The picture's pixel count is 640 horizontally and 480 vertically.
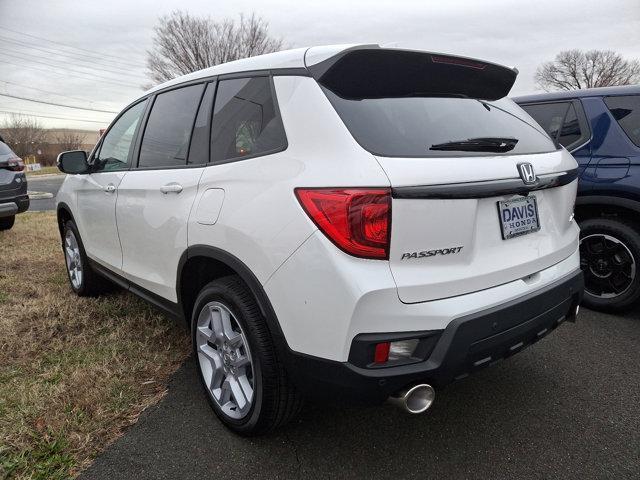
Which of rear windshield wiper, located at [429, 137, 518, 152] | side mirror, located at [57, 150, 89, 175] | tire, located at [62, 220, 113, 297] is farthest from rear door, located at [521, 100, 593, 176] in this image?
tire, located at [62, 220, 113, 297]

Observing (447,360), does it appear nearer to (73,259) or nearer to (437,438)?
(437,438)

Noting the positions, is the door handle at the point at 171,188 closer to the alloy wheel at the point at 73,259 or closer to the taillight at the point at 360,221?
the taillight at the point at 360,221

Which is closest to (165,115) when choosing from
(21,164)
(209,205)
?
(209,205)

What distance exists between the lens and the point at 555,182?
7.09 feet

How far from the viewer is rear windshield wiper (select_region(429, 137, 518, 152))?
6.23ft

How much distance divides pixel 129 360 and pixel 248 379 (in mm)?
1201

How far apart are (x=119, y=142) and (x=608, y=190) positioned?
12.1 ft

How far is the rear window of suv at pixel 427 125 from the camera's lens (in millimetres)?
1793

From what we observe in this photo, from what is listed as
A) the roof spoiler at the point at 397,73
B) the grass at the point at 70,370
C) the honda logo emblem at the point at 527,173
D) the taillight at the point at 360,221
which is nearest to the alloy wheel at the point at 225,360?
the grass at the point at 70,370

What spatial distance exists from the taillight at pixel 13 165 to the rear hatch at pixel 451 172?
6.63 metres

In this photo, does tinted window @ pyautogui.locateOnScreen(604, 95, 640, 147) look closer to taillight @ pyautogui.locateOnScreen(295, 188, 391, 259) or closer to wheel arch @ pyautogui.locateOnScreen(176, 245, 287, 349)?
taillight @ pyautogui.locateOnScreen(295, 188, 391, 259)

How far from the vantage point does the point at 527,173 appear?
198 centimetres

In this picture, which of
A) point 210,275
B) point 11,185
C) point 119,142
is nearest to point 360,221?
point 210,275

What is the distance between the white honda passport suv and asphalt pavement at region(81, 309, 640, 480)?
0.19m
